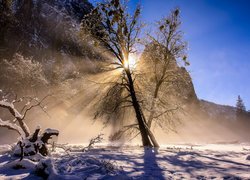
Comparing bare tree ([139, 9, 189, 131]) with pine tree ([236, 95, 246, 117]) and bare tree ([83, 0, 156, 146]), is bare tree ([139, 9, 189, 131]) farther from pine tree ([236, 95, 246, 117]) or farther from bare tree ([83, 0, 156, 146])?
pine tree ([236, 95, 246, 117])

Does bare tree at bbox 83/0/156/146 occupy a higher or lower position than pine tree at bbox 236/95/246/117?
lower

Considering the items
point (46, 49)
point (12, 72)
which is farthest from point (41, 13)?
point (12, 72)

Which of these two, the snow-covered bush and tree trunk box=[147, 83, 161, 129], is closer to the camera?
the snow-covered bush

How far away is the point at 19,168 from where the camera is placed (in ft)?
17.8

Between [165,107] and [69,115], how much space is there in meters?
20.1

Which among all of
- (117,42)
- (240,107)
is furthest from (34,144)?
(240,107)

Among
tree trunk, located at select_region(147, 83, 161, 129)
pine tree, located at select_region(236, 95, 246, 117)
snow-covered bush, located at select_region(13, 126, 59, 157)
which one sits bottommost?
snow-covered bush, located at select_region(13, 126, 59, 157)

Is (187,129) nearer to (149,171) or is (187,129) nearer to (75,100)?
(75,100)

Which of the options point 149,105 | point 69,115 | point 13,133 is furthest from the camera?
point 69,115

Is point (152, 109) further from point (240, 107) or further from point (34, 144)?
point (240, 107)

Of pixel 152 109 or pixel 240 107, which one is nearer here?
pixel 152 109

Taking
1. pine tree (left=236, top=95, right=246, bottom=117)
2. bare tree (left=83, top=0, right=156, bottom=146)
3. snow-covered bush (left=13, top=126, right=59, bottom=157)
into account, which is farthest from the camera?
pine tree (left=236, top=95, right=246, bottom=117)

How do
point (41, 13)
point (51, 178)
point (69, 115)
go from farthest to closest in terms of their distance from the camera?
point (41, 13) → point (69, 115) → point (51, 178)

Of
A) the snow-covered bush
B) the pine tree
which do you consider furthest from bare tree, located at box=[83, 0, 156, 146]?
the pine tree
